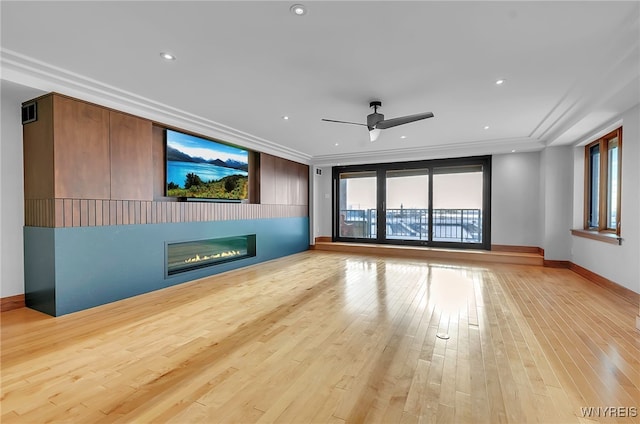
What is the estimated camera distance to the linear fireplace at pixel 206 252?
4761mm

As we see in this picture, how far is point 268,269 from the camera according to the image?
226 inches

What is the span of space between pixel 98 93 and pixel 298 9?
9.61ft

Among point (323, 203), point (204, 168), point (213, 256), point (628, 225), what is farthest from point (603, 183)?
point (213, 256)

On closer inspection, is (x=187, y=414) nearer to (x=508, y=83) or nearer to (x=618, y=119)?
(x=508, y=83)

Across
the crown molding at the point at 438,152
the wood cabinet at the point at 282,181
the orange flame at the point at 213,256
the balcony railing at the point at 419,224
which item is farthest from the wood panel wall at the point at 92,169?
the balcony railing at the point at 419,224

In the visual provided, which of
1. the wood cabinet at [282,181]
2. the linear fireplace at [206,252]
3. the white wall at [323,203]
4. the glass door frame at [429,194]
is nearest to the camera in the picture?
the linear fireplace at [206,252]

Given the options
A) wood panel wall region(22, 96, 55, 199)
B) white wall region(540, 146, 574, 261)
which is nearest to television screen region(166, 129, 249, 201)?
wood panel wall region(22, 96, 55, 199)

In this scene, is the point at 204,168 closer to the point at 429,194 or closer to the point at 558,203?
the point at 429,194

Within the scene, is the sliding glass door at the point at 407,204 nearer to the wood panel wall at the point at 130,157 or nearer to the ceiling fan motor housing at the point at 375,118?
the ceiling fan motor housing at the point at 375,118

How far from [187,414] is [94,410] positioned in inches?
23.3

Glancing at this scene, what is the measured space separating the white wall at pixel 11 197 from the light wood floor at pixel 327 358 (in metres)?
0.46

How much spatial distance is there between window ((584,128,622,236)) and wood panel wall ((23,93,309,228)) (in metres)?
6.81

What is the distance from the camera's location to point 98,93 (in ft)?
11.3

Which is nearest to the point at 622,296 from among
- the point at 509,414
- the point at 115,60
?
the point at 509,414
